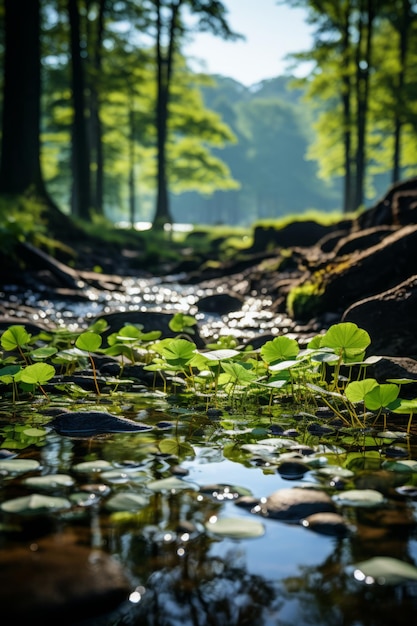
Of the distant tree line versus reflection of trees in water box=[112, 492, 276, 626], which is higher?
the distant tree line

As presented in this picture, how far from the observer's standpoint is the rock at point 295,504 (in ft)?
5.90

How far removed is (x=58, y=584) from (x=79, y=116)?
57.8ft

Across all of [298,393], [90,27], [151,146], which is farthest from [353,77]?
[298,393]

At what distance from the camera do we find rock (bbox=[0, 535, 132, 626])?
123cm

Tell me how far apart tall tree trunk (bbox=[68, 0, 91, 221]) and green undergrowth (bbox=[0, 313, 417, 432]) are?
14515mm

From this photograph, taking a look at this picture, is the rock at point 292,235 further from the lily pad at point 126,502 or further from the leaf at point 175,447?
→ the lily pad at point 126,502

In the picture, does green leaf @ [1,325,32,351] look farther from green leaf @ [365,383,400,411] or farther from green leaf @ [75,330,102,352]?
green leaf @ [365,383,400,411]

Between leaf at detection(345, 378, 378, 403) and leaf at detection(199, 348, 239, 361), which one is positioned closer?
leaf at detection(345, 378, 378, 403)

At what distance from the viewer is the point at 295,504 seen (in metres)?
1.82

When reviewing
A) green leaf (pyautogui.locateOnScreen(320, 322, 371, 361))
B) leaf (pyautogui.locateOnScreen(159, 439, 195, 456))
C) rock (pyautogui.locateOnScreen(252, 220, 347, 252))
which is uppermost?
rock (pyautogui.locateOnScreen(252, 220, 347, 252))

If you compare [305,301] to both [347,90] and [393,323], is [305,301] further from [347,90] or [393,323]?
[347,90]

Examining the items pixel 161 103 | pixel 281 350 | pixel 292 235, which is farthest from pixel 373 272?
pixel 161 103

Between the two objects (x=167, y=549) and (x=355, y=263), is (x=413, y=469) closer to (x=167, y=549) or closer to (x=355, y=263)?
(x=167, y=549)

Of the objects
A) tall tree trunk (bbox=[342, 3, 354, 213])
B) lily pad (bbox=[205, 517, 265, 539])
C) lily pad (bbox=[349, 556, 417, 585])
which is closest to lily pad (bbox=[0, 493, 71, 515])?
lily pad (bbox=[205, 517, 265, 539])
